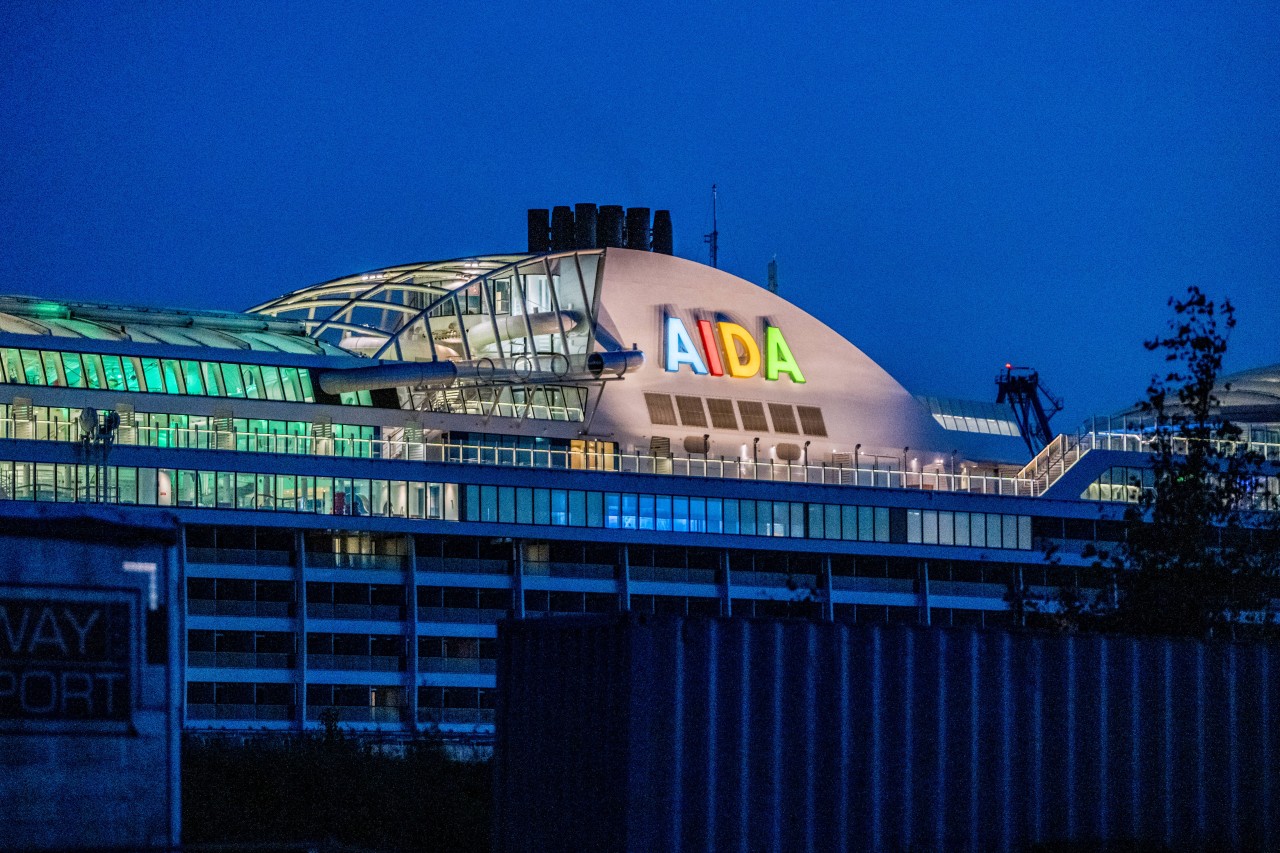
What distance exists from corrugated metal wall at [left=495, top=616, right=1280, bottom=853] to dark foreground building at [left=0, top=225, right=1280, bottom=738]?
6999cm

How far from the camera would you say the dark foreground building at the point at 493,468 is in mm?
119312

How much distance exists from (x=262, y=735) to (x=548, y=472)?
37.5 m

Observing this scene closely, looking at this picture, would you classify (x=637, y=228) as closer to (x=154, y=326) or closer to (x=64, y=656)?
(x=154, y=326)

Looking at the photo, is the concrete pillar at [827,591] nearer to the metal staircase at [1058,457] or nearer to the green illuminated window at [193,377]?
the metal staircase at [1058,457]

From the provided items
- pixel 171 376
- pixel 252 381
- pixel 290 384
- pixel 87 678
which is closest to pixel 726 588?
pixel 290 384

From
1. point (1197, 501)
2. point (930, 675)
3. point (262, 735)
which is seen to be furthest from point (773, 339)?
point (930, 675)

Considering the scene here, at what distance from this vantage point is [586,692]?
38.0m

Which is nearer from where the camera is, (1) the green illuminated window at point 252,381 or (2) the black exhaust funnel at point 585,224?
(1) the green illuminated window at point 252,381

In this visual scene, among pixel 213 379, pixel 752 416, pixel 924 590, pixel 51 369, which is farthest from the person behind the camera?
pixel 752 416

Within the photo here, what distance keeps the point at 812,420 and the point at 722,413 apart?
601 cm

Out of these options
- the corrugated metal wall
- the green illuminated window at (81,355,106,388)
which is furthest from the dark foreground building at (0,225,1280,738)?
the corrugated metal wall

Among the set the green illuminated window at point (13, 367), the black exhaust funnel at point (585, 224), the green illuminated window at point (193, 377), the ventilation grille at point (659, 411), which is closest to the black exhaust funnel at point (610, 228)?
the black exhaust funnel at point (585, 224)

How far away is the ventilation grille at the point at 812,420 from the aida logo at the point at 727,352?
1.81m

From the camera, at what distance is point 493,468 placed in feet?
421
